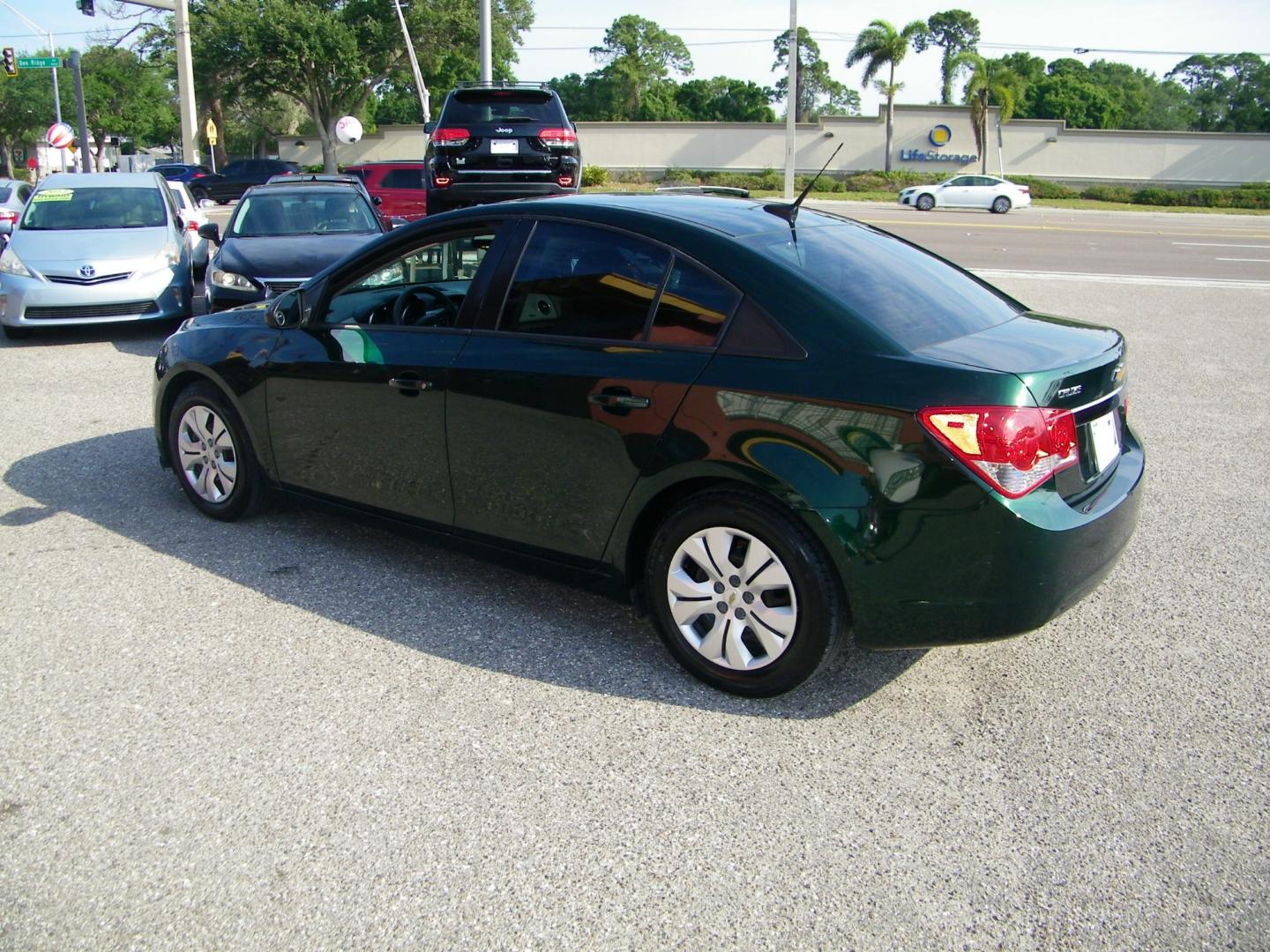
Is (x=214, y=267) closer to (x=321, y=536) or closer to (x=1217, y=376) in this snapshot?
(x=321, y=536)

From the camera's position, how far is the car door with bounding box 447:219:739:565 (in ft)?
12.5

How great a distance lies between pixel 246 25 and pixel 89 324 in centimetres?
4138

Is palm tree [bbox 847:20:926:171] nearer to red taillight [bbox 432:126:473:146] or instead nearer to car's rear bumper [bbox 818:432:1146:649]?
red taillight [bbox 432:126:473:146]

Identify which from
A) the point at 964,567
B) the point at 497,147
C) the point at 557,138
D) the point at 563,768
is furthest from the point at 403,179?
the point at 964,567

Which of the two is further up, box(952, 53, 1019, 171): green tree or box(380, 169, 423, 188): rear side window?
box(952, 53, 1019, 171): green tree

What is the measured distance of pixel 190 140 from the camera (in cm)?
3984

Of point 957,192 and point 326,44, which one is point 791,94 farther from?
point 326,44

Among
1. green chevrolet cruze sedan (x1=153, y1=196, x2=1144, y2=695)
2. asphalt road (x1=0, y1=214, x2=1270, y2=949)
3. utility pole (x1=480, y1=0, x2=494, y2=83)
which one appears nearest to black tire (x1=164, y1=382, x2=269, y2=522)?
asphalt road (x1=0, y1=214, x2=1270, y2=949)

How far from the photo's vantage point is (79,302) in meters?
10.3

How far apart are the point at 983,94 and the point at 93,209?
2017 inches

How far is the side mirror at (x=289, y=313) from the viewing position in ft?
16.4

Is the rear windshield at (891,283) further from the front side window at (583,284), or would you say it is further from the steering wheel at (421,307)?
the steering wheel at (421,307)

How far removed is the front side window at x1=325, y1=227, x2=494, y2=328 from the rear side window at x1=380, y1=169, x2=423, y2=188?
16.9 m

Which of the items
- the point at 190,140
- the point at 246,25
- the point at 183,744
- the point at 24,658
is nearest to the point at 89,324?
the point at 24,658
